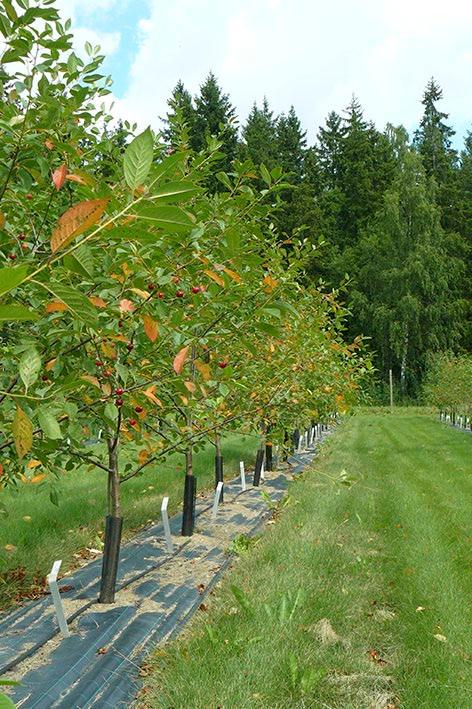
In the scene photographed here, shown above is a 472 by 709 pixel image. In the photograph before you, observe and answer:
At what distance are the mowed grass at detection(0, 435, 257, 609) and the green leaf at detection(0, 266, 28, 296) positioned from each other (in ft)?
7.57

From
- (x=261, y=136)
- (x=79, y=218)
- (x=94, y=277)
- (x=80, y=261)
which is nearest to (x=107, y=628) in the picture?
(x=94, y=277)

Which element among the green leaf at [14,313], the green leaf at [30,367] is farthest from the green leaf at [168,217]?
the green leaf at [30,367]

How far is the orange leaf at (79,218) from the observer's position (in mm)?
737

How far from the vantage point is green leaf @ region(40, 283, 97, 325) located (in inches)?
30.0

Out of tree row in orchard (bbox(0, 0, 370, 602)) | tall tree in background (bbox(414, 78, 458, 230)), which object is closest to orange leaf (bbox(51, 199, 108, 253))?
tree row in orchard (bbox(0, 0, 370, 602))

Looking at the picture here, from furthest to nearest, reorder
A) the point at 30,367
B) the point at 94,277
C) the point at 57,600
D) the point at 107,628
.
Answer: the point at 107,628 → the point at 57,600 → the point at 94,277 → the point at 30,367

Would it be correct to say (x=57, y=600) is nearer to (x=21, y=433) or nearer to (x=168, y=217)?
(x=21, y=433)

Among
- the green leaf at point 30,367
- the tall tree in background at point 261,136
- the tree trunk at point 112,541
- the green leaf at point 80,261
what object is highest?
the tall tree in background at point 261,136

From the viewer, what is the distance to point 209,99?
40.5 m

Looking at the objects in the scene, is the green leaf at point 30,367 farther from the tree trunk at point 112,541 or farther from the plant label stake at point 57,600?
the tree trunk at point 112,541

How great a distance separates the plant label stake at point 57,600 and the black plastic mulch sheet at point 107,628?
6 cm

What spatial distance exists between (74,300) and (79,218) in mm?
106

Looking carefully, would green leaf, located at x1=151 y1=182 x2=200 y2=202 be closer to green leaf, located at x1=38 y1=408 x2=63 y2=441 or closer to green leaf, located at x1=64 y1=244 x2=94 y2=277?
green leaf, located at x1=64 y1=244 x2=94 y2=277

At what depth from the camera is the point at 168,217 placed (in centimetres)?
77
